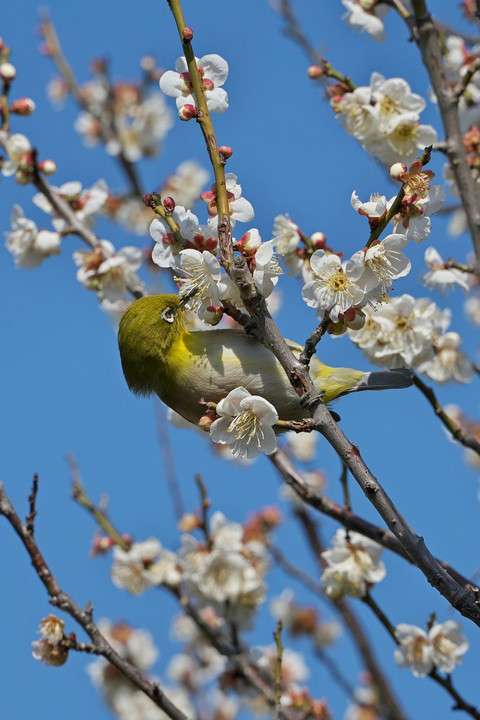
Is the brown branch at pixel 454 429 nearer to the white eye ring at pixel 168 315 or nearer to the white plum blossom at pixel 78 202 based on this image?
the white eye ring at pixel 168 315

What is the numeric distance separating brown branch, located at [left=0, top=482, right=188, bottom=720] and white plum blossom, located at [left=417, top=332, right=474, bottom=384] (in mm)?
2158

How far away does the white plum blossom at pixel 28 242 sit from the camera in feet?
14.8

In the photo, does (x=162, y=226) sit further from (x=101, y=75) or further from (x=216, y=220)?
(x=101, y=75)

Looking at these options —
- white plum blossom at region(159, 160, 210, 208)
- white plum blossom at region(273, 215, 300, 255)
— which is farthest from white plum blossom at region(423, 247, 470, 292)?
white plum blossom at region(159, 160, 210, 208)

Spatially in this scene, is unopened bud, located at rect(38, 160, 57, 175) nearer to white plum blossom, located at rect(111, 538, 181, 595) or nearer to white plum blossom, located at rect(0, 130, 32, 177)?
white plum blossom, located at rect(0, 130, 32, 177)

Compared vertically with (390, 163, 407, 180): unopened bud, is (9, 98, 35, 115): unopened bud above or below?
above

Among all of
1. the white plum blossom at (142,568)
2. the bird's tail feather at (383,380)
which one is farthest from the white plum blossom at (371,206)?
the white plum blossom at (142,568)

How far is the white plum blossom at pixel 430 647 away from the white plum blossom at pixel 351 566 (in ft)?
1.02

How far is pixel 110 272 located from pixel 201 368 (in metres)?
1.26

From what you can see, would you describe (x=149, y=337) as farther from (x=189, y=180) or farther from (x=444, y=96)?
(x=189, y=180)

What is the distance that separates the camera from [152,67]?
791 cm

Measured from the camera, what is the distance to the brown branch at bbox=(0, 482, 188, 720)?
10.4 feet

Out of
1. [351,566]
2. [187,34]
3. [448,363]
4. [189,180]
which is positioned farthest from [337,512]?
[189,180]

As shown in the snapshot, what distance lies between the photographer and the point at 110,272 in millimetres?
4426
